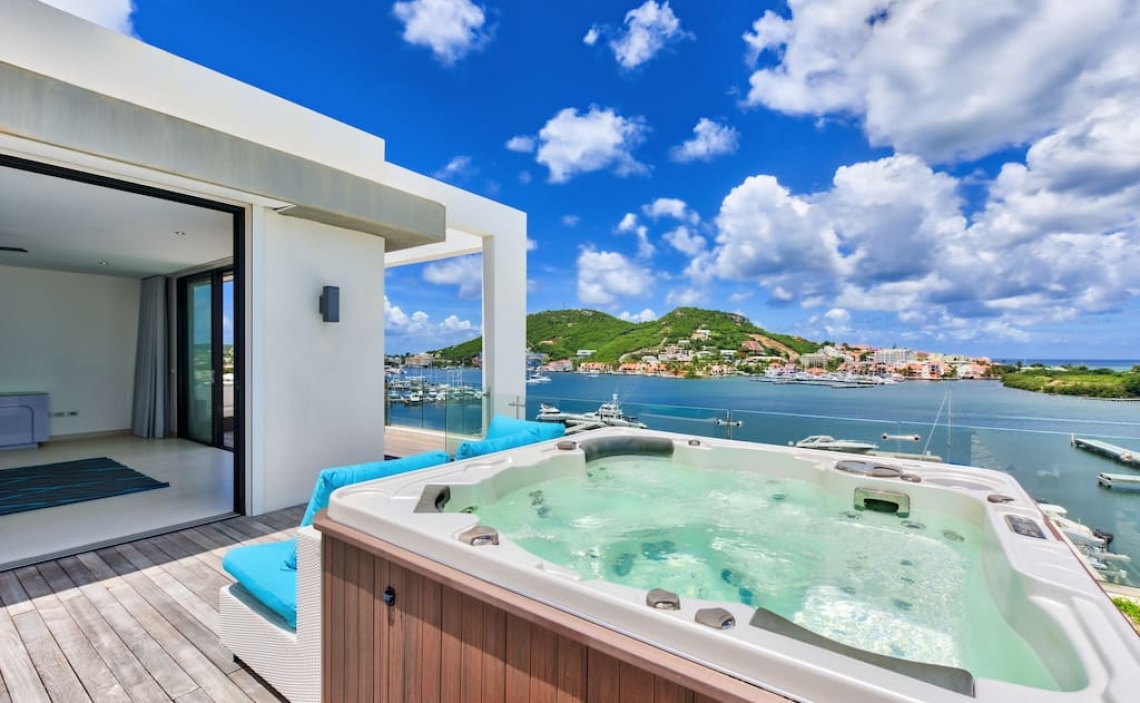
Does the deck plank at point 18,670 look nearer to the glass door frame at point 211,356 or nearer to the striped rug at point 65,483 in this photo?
the striped rug at point 65,483

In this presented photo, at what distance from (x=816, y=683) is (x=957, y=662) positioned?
0.94m

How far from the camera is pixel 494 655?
4.09 feet

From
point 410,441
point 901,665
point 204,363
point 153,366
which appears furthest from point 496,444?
point 153,366

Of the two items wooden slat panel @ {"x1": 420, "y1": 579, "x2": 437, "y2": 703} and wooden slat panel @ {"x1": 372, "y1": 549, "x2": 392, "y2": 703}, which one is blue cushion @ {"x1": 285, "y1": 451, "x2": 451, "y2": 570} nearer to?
wooden slat panel @ {"x1": 372, "y1": 549, "x2": 392, "y2": 703}

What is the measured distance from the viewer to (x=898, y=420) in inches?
158

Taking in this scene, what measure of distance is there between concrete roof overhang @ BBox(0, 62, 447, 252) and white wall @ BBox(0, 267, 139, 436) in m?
5.64

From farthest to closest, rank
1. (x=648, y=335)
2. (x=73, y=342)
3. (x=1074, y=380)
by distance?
1. (x=648, y=335)
2. (x=73, y=342)
3. (x=1074, y=380)

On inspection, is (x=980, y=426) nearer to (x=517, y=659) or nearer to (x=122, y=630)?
(x=517, y=659)

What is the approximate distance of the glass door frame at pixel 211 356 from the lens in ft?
20.7

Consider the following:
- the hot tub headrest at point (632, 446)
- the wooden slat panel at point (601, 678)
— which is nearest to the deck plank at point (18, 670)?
the wooden slat panel at point (601, 678)

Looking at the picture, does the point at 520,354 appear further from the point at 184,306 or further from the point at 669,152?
the point at 669,152

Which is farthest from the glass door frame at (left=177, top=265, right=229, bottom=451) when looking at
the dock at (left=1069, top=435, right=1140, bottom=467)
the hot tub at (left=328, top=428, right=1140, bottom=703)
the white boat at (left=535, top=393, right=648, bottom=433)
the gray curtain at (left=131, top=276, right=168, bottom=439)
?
the dock at (left=1069, top=435, right=1140, bottom=467)

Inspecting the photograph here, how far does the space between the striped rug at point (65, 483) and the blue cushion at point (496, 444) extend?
3.74 meters

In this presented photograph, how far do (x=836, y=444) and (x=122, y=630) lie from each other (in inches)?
172
